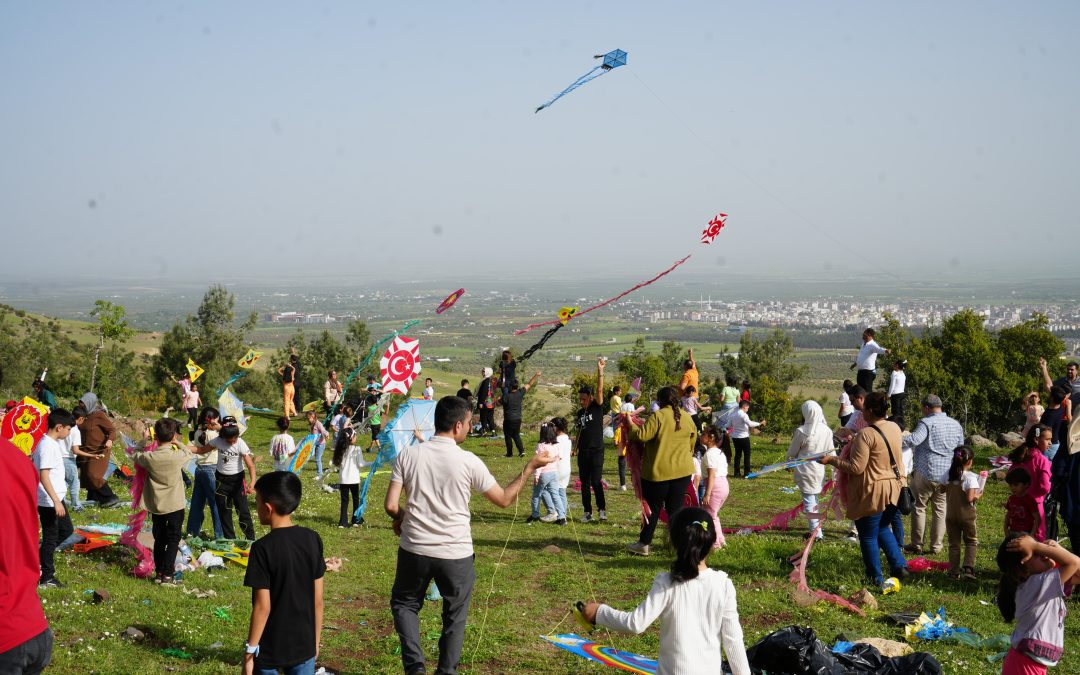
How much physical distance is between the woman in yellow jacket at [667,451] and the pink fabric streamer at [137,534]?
5.18 m

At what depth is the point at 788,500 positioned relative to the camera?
47.0 feet

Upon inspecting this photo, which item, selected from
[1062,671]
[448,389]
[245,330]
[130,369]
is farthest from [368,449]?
[245,330]

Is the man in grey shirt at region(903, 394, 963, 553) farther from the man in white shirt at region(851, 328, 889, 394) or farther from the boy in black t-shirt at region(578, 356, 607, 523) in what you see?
the man in white shirt at region(851, 328, 889, 394)

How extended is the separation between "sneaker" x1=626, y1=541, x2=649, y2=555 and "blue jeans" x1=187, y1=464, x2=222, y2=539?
16.6 ft

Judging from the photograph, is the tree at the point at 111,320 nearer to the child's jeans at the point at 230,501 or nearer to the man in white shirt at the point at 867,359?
the child's jeans at the point at 230,501

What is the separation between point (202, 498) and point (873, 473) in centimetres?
768

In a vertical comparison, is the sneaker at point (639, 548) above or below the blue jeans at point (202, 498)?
below

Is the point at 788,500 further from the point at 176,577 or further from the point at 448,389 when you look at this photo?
the point at 448,389

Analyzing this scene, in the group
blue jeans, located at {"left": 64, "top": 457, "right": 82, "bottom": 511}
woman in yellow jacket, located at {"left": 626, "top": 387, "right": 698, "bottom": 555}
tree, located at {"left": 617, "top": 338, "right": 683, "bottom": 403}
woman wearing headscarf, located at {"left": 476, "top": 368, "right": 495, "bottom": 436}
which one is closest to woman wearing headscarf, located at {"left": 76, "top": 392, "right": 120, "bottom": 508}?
blue jeans, located at {"left": 64, "top": 457, "right": 82, "bottom": 511}

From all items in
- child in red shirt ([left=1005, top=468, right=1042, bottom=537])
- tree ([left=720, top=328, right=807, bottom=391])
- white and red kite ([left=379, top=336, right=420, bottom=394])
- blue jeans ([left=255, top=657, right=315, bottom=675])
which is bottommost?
tree ([left=720, top=328, right=807, bottom=391])

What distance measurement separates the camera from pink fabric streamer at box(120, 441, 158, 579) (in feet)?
28.6

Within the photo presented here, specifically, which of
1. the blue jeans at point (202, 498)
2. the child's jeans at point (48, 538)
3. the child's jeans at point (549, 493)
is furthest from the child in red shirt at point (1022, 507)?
the child's jeans at point (48, 538)

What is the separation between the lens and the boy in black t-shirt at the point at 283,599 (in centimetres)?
472

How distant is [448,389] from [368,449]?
19.1m
